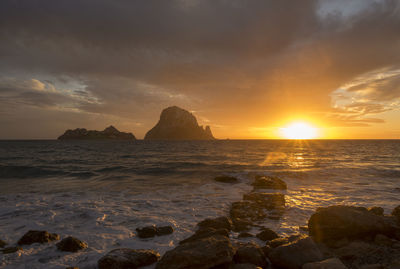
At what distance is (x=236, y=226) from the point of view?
812cm

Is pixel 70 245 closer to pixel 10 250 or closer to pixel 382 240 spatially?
pixel 10 250

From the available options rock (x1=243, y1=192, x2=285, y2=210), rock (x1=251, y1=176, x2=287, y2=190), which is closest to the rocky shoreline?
rock (x1=243, y1=192, x2=285, y2=210)

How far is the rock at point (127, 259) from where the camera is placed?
5250mm

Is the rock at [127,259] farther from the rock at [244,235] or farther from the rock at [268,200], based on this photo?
the rock at [268,200]

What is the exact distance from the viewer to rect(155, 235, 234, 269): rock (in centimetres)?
483

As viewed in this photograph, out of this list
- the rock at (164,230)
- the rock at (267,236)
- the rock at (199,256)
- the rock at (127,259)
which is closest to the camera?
the rock at (199,256)

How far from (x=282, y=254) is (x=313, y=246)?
0.81 metres

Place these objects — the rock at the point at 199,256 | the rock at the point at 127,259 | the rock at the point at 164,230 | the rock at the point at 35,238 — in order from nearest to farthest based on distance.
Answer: the rock at the point at 199,256, the rock at the point at 127,259, the rock at the point at 35,238, the rock at the point at 164,230

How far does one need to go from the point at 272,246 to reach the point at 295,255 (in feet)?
3.56

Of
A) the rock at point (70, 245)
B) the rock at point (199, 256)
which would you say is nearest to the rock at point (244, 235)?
the rock at point (199, 256)

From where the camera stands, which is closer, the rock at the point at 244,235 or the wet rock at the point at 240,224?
the rock at the point at 244,235

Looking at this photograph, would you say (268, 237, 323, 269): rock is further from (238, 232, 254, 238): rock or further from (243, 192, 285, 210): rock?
(243, 192, 285, 210): rock

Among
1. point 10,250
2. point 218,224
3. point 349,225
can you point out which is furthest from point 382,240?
point 10,250

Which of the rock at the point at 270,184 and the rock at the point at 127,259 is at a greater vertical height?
the rock at the point at 127,259
